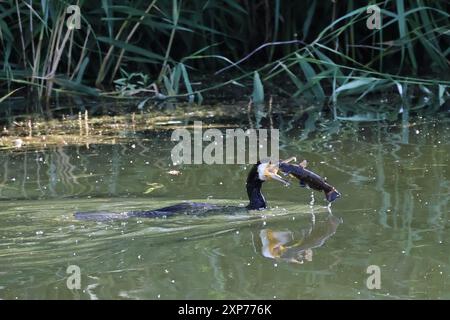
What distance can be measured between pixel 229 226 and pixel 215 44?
3458mm

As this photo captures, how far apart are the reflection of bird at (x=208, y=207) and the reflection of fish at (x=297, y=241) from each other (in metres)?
0.32

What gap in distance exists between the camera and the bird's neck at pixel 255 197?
523 centimetres

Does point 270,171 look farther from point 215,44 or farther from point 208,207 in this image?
point 215,44

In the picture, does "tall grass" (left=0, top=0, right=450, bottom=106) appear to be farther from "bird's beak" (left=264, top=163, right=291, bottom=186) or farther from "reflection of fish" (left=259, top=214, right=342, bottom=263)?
"reflection of fish" (left=259, top=214, right=342, bottom=263)

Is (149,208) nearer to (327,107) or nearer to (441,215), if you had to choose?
(441,215)

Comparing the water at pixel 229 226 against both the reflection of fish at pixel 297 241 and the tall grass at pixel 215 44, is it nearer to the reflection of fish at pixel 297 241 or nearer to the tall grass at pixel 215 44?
the reflection of fish at pixel 297 241

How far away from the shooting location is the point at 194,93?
26.7 feet

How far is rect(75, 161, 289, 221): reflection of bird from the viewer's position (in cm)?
515

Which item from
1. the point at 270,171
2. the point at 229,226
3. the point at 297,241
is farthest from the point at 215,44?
the point at 297,241

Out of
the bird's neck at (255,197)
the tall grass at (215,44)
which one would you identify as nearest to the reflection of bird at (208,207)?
the bird's neck at (255,197)

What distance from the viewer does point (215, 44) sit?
8.24m

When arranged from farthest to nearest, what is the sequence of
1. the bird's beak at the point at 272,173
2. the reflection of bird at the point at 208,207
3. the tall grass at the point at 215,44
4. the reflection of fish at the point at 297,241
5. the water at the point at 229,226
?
the tall grass at the point at 215,44, the bird's beak at the point at 272,173, the reflection of bird at the point at 208,207, the reflection of fish at the point at 297,241, the water at the point at 229,226

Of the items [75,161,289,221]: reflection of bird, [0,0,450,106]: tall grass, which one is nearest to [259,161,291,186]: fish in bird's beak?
[75,161,289,221]: reflection of bird
